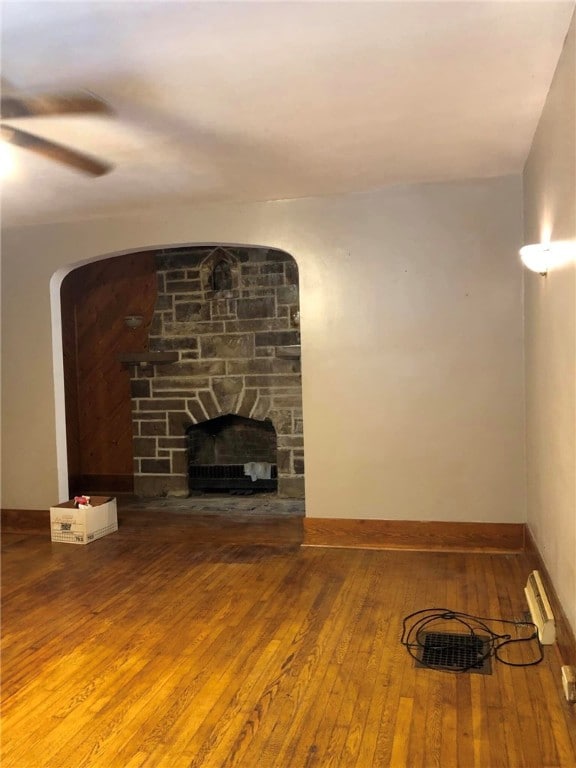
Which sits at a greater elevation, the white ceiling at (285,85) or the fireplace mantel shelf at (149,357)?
the white ceiling at (285,85)

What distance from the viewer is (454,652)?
2.96m

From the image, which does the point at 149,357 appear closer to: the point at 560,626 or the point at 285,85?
the point at 285,85

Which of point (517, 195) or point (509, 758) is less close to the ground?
point (517, 195)

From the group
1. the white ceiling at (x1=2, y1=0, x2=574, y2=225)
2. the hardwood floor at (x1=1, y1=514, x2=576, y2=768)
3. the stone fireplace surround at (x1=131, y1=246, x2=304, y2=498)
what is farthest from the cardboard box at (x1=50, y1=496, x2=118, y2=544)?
the white ceiling at (x1=2, y1=0, x2=574, y2=225)

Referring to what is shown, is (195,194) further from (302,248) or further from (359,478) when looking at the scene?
(359,478)

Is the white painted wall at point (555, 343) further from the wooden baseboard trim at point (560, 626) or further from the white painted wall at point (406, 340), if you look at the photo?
the white painted wall at point (406, 340)

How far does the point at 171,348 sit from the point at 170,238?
5.38ft

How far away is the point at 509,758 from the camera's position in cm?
219

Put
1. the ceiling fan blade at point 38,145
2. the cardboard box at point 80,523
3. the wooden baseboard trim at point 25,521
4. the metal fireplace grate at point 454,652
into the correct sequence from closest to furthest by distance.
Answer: the ceiling fan blade at point 38,145 < the metal fireplace grate at point 454,652 < the cardboard box at point 80,523 < the wooden baseboard trim at point 25,521

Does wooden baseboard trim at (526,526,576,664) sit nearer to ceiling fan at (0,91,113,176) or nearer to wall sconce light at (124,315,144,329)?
ceiling fan at (0,91,113,176)

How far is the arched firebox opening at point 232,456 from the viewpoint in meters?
6.52

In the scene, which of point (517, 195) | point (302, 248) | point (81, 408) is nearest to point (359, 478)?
point (302, 248)

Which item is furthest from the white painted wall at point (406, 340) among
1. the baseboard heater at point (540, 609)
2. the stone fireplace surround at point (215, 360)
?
the stone fireplace surround at point (215, 360)

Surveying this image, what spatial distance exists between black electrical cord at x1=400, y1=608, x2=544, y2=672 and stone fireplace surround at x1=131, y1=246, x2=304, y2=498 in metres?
2.89
